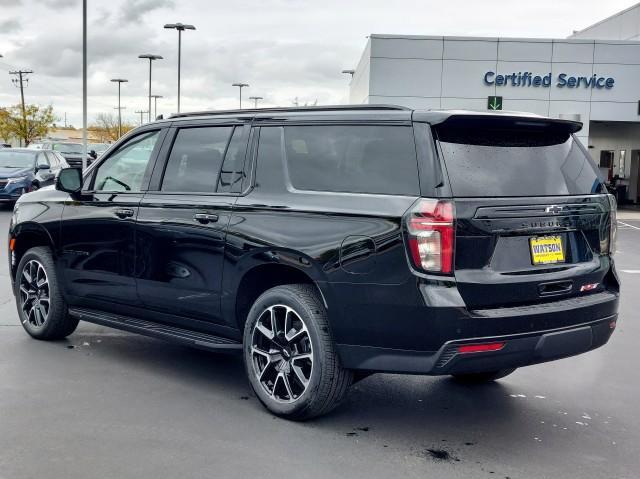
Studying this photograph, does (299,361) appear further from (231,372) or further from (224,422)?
(231,372)

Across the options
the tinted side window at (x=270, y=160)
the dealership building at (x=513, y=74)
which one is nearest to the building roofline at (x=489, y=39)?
the dealership building at (x=513, y=74)

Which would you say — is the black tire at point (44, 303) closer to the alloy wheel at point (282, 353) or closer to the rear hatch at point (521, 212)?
Result: the alloy wheel at point (282, 353)

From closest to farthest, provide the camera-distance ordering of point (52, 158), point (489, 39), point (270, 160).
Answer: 1. point (270, 160)
2. point (52, 158)
3. point (489, 39)

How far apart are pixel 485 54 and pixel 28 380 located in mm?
31051

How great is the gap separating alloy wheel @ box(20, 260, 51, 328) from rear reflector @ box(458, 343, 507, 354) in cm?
385

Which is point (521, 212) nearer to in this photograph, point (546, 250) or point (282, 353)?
point (546, 250)

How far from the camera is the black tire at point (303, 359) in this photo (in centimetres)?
467

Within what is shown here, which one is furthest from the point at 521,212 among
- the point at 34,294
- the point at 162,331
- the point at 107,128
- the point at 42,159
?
the point at 107,128

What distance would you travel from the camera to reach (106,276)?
6.16 m

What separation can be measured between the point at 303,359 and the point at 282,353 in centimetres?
16

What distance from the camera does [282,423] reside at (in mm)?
4879

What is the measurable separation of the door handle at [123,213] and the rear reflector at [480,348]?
A: 2.80m

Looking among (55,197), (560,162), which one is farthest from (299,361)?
(55,197)

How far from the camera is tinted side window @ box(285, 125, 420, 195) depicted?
4477 millimetres
